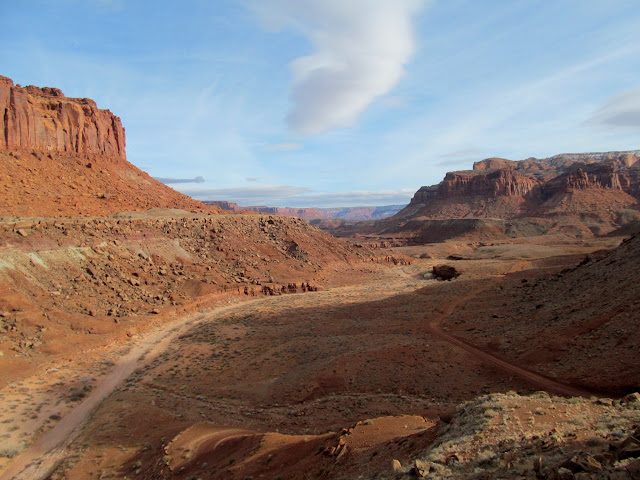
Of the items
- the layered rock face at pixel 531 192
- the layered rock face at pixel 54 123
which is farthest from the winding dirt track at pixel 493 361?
the layered rock face at pixel 531 192

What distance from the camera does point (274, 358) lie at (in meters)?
18.1

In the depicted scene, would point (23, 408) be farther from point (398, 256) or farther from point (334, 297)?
point (398, 256)

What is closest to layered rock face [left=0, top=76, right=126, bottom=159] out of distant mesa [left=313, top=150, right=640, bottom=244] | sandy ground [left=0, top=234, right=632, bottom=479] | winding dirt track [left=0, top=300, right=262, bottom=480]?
winding dirt track [left=0, top=300, right=262, bottom=480]

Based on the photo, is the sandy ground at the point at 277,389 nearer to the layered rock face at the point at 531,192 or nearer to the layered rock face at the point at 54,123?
the layered rock face at the point at 54,123

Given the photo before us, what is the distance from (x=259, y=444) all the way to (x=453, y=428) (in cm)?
470

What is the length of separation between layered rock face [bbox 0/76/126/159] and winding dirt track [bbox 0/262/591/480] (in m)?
37.8

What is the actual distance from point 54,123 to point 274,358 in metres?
50.1

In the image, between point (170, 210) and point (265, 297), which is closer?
point (265, 297)

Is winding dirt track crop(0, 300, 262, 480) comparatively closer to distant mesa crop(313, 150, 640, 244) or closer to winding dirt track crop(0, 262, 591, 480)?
winding dirt track crop(0, 262, 591, 480)

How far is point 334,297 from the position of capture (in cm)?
3316

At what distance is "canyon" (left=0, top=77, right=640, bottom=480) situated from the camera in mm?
7387

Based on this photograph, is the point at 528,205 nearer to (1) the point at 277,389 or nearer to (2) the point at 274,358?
(2) the point at 274,358

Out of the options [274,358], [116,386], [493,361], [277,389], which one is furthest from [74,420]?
[493,361]

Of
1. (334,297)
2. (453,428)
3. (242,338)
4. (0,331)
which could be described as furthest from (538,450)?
(334,297)
